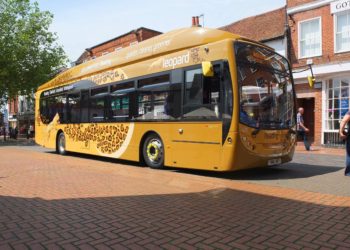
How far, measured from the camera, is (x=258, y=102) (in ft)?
27.7

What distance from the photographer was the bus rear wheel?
32.4ft

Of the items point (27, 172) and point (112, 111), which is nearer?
point (27, 172)

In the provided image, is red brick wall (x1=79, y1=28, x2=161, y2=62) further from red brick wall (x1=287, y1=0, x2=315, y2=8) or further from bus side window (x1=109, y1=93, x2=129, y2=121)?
bus side window (x1=109, y1=93, x2=129, y2=121)

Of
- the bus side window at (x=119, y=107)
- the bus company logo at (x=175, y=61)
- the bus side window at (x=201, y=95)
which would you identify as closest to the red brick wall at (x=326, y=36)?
the bus company logo at (x=175, y=61)

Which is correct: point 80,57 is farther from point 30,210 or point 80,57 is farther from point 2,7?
point 30,210

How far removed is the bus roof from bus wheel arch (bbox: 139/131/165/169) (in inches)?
88.1

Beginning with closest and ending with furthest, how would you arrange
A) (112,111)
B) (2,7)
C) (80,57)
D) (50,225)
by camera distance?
1. (50,225)
2. (112,111)
3. (2,7)
4. (80,57)

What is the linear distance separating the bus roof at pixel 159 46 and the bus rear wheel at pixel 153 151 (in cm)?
231

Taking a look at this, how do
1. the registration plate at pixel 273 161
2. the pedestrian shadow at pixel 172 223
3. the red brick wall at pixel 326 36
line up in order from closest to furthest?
1. the pedestrian shadow at pixel 172 223
2. the registration plate at pixel 273 161
3. the red brick wall at pixel 326 36

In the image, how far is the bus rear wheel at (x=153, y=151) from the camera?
9.88 meters

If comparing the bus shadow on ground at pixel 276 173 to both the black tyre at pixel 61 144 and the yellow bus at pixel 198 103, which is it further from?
the black tyre at pixel 61 144

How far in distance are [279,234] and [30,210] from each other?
3431mm

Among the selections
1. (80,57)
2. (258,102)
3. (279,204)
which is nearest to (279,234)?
(279,204)

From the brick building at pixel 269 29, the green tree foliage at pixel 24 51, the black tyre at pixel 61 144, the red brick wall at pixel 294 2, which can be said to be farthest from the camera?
the green tree foliage at pixel 24 51
